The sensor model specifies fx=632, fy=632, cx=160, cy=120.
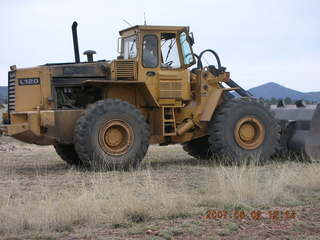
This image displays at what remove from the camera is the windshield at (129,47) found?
12.6m

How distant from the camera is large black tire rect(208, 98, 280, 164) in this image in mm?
12492

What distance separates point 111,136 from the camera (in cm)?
1177

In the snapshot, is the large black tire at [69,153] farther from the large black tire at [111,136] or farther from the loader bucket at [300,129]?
the loader bucket at [300,129]

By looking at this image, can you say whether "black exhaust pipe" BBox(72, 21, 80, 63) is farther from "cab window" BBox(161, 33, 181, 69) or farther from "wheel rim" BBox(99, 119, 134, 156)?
"wheel rim" BBox(99, 119, 134, 156)

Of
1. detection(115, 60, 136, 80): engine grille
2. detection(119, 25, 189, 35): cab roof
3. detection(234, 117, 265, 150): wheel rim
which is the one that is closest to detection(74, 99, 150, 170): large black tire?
detection(115, 60, 136, 80): engine grille

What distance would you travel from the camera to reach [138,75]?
12.2 metres

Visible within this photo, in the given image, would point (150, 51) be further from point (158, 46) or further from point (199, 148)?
point (199, 148)

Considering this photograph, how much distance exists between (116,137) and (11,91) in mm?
2312

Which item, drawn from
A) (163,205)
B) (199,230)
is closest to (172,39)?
(163,205)

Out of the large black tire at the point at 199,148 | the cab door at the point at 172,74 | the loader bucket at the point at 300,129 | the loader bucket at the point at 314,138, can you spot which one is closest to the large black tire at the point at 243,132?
the loader bucket at the point at 300,129
